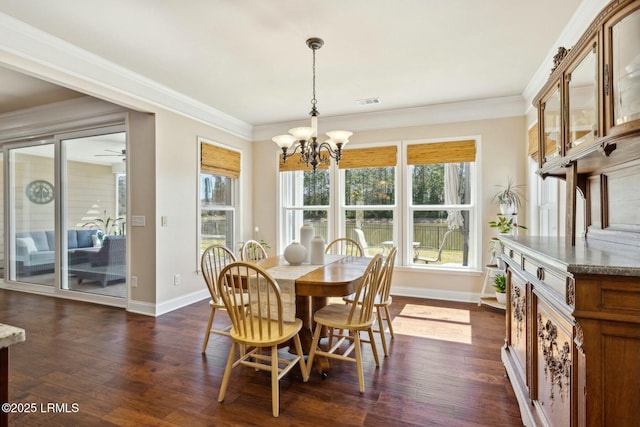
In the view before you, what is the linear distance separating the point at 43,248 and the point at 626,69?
264 inches

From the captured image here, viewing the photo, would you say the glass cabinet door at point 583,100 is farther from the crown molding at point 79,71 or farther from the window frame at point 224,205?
the window frame at point 224,205

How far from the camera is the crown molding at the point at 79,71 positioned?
255cm

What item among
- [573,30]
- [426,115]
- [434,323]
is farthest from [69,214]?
[573,30]

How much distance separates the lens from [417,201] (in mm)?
4734

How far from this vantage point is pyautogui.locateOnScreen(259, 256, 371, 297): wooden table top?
230 centimetres

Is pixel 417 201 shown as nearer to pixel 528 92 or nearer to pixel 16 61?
pixel 528 92

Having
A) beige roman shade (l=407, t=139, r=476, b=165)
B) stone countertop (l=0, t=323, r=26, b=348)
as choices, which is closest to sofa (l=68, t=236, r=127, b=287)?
stone countertop (l=0, t=323, r=26, b=348)

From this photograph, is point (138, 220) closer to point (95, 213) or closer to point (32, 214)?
point (95, 213)

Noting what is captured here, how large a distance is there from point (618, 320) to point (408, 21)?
232 cm

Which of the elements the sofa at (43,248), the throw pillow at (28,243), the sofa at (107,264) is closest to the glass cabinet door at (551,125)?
the sofa at (107,264)

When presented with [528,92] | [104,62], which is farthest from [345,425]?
[528,92]

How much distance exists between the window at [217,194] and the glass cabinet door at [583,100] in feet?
13.5

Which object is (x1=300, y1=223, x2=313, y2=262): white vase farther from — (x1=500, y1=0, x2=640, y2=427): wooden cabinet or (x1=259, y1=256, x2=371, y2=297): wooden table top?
(x1=500, y1=0, x2=640, y2=427): wooden cabinet

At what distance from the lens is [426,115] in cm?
459
